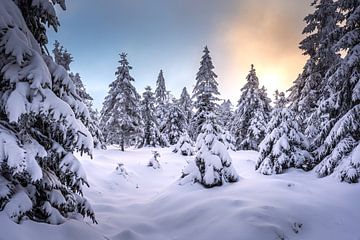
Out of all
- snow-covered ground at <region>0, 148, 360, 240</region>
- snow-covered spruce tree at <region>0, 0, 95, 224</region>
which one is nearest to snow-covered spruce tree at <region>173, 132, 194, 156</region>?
snow-covered ground at <region>0, 148, 360, 240</region>

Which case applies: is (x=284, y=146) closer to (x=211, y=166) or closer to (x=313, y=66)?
(x=211, y=166)

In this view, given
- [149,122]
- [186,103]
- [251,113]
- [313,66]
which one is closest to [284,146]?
[313,66]

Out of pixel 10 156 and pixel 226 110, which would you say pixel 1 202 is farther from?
pixel 226 110

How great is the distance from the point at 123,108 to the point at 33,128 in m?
27.6

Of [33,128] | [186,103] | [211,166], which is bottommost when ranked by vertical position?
[211,166]

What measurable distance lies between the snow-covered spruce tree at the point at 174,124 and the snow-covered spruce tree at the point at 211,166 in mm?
28002

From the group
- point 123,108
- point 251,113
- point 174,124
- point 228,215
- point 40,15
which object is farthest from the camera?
point 174,124

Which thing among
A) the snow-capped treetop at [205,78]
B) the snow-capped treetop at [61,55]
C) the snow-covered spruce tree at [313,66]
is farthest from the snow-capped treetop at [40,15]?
the snow-capped treetop at [61,55]

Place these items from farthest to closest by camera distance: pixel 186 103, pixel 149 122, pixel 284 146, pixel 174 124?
pixel 186 103 < pixel 174 124 < pixel 149 122 < pixel 284 146

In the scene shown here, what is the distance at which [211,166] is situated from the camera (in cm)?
1147

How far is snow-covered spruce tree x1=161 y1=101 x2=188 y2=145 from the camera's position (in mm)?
40781

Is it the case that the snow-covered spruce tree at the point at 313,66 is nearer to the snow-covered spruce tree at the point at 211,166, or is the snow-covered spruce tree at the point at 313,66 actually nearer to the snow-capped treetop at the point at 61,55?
the snow-covered spruce tree at the point at 211,166

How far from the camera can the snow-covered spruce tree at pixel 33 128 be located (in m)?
4.63

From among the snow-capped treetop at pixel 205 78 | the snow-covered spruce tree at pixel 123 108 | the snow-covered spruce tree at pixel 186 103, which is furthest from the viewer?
the snow-covered spruce tree at pixel 186 103
